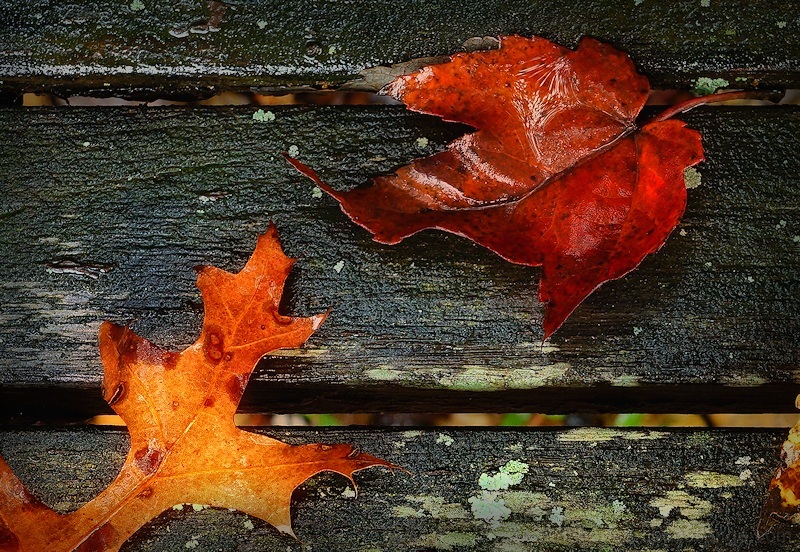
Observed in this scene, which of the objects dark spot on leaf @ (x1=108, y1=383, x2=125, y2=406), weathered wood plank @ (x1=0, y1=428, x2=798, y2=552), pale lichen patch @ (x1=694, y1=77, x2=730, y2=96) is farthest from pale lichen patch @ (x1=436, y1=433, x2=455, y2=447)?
pale lichen patch @ (x1=694, y1=77, x2=730, y2=96)

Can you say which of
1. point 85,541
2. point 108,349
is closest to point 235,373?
point 108,349

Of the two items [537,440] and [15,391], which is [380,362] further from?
[15,391]

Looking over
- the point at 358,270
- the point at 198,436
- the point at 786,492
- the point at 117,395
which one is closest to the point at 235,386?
the point at 198,436

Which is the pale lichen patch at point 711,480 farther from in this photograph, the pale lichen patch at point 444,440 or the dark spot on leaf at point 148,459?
the dark spot on leaf at point 148,459

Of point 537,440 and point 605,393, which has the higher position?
point 605,393

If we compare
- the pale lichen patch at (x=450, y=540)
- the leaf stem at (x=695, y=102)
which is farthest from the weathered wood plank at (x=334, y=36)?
the pale lichen patch at (x=450, y=540)

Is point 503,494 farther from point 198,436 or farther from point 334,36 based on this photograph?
point 334,36
